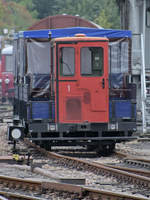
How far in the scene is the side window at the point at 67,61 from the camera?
654 inches

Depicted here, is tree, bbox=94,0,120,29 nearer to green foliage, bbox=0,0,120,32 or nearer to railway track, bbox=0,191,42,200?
green foliage, bbox=0,0,120,32

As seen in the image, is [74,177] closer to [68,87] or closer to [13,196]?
[13,196]

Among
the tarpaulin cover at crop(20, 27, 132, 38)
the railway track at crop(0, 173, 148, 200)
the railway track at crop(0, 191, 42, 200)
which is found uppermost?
the tarpaulin cover at crop(20, 27, 132, 38)

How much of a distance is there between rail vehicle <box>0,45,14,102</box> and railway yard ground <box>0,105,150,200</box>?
26622 mm

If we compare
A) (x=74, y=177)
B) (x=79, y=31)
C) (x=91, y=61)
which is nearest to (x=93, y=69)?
(x=91, y=61)

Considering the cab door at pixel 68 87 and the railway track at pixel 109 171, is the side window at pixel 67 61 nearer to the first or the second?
the cab door at pixel 68 87

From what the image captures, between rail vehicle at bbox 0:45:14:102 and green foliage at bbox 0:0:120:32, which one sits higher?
green foliage at bbox 0:0:120:32

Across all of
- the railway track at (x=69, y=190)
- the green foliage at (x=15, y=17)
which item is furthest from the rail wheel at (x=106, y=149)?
the green foliage at (x=15, y=17)

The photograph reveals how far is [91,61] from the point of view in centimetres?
1659

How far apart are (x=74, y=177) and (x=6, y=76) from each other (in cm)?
3309

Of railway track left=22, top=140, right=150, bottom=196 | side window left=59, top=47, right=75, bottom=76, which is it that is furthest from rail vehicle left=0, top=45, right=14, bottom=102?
railway track left=22, top=140, right=150, bottom=196

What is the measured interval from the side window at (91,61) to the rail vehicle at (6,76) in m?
26.8

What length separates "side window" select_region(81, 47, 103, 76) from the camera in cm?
1659

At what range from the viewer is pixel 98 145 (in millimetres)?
17328
